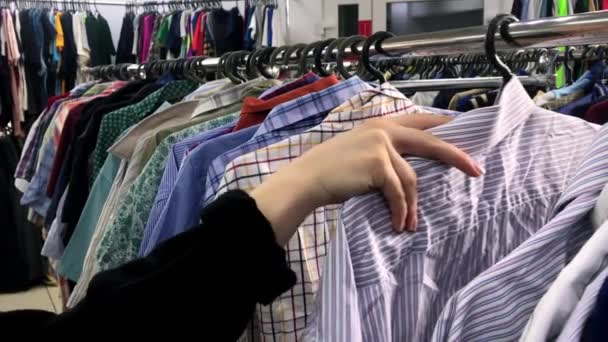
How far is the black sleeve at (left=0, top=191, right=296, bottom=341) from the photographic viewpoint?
0.44 meters

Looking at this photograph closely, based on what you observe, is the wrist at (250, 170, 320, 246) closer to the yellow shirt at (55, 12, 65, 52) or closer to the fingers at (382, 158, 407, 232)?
the fingers at (382, 158, 407, 232)

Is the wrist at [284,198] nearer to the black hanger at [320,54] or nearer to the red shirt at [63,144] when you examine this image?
the black hanger at [320,54]

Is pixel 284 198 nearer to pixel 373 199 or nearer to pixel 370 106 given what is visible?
pixel 373 199

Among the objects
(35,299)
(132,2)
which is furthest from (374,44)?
(132,2)

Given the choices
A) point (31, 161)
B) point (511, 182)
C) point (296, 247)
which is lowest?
point (31, 161)

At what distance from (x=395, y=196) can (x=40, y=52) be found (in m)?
3.72

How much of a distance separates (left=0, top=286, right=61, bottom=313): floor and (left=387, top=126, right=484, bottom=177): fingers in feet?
9.03

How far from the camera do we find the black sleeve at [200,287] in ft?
1.45

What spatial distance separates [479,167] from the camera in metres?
0.51

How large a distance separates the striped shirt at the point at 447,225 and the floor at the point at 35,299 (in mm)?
2743

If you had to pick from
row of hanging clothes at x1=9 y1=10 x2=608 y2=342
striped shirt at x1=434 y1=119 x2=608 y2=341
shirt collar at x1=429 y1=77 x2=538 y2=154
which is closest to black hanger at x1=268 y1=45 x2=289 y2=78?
row of hanging clothes at x1=9 y1=10 x2=608 y2=342

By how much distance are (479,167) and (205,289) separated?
27 centimetres

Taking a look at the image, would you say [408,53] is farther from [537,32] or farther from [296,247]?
[296,247]

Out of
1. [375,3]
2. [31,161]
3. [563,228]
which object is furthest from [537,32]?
[375,3]
